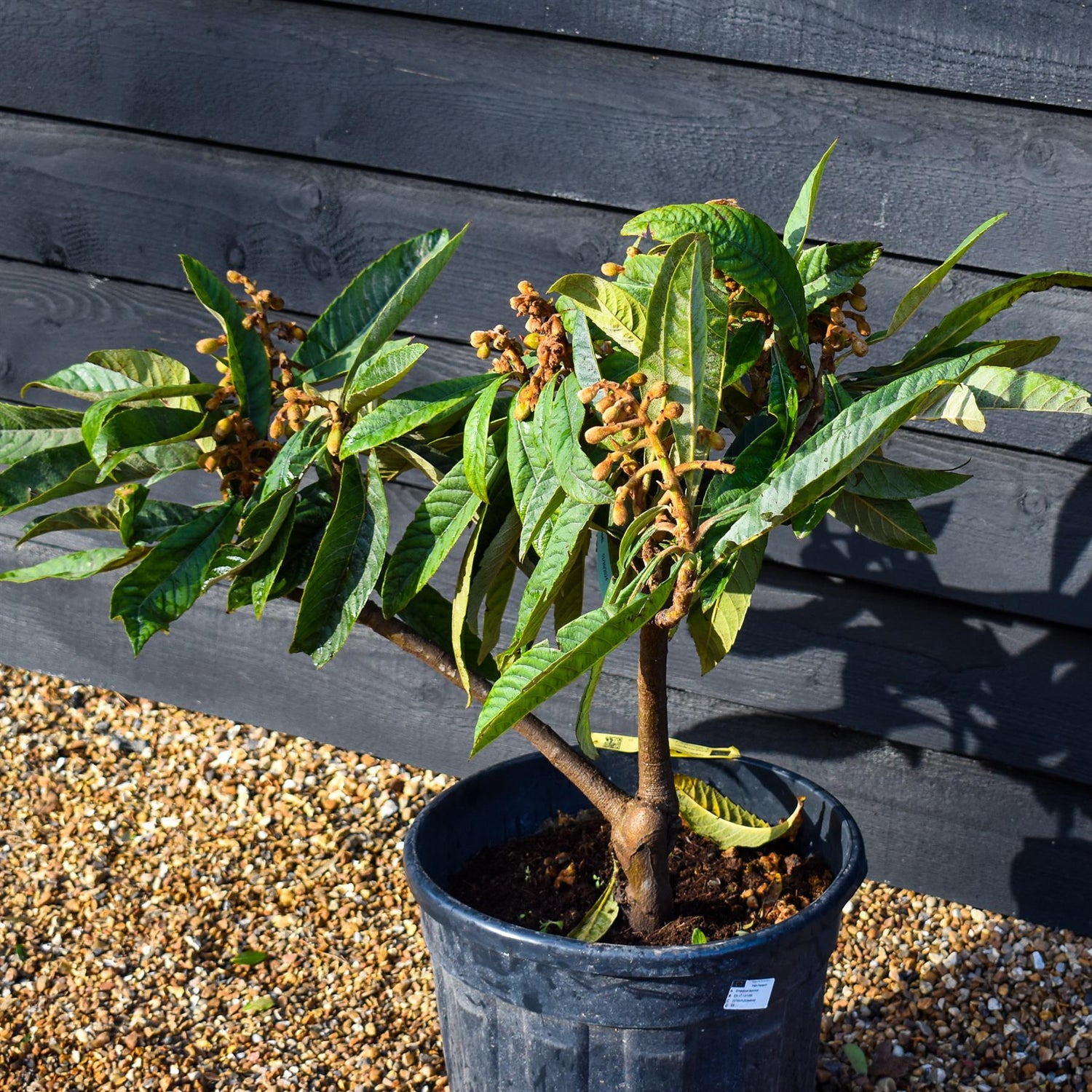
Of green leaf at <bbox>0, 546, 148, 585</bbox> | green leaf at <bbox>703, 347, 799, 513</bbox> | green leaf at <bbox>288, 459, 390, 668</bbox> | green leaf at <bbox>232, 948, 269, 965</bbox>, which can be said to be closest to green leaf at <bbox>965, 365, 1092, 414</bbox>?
green leaf at <bbox>703, 347, 799, 513</bbox>

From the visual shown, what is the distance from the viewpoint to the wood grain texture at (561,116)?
1.57 metres

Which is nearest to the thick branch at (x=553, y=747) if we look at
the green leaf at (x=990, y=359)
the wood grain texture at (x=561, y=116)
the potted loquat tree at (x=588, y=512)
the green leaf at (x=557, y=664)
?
the potted loquat tree at (x=588, y=512)

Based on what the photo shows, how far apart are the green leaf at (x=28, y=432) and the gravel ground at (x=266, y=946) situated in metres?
0.99

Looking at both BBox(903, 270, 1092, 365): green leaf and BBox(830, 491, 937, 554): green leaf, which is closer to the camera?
BBox(903, 270, 1092, 365): green leaf

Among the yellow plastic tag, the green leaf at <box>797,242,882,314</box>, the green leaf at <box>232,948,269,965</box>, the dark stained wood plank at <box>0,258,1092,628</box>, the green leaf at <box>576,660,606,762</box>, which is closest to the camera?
the green leaf at <box>797,242,882,314</box>

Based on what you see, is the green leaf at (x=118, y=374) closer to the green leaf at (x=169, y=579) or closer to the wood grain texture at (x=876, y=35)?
the green leaf at (x=169, y=579)

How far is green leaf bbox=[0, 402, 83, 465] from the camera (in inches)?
44.1

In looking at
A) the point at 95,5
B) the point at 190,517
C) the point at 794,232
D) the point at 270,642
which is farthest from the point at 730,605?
the point at 95,5

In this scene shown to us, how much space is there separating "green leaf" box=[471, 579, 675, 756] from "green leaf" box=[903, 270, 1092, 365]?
0.33m

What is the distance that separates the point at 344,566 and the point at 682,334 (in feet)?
1.25

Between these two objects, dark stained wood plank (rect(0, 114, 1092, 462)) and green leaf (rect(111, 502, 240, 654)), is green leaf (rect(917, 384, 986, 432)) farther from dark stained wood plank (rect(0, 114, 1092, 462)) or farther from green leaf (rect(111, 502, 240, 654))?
dark stained wood plank (rect(0, 114, 1092, 462))

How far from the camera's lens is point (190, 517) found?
3.73 feet

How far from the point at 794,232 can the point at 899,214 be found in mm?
691

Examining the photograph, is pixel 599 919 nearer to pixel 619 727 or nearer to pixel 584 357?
pixel 584 357
